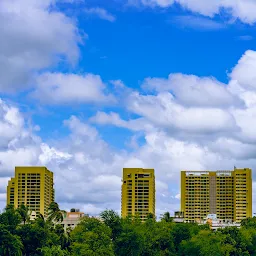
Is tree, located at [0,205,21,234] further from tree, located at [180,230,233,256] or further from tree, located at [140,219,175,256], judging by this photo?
tree, located at [180,230,233,256]

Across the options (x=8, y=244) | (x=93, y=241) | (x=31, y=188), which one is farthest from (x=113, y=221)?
(x=31, y=188)

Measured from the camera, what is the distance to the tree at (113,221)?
311ft

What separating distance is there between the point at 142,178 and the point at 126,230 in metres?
90.8

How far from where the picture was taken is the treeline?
8319 centimetres

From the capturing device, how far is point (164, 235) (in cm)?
10156

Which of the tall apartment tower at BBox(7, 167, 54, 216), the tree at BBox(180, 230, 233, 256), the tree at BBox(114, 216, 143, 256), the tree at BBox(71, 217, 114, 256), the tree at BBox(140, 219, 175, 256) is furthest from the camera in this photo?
the tall apartment tower at BBox(7, 167, 54, 216)

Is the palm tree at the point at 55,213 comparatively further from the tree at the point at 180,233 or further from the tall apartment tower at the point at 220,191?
the tall apartment tower at the point at 220,191

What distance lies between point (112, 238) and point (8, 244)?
56.6 ft

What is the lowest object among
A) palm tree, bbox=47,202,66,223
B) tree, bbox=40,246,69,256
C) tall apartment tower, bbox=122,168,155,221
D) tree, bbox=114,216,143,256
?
tree, bbox=40,246,69,256

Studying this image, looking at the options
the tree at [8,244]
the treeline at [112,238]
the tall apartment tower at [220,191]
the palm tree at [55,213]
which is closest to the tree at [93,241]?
the treeline at [112,238]

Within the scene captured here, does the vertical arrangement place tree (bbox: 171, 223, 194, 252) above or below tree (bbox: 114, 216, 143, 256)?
above

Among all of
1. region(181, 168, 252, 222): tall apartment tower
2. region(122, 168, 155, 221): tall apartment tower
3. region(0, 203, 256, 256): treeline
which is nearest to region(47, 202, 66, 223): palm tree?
region(0, 203, 256, 256): treeline

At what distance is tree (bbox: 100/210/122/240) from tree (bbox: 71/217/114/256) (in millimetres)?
4802

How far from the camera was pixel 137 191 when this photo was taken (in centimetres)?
18438
